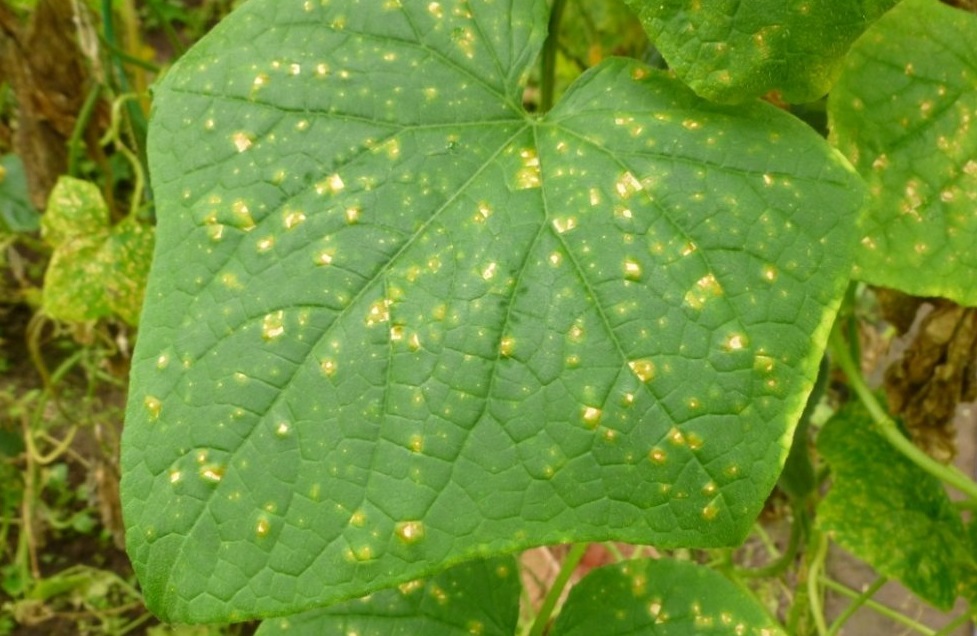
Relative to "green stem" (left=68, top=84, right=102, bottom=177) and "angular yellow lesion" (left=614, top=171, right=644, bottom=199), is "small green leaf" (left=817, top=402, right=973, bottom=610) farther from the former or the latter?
"green stem" (left=68, top=84, right=102, bottom=177)

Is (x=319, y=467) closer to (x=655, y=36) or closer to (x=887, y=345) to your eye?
(x=655, y=36)

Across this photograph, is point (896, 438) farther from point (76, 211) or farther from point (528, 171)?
point (76, 211)

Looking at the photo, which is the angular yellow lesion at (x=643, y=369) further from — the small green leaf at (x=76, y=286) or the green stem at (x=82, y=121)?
the green stem at (x=82, y=121)

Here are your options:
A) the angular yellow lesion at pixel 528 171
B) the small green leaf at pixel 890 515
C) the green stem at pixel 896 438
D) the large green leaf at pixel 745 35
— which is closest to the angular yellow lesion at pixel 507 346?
the angular yellow lesion at pixel 528 171

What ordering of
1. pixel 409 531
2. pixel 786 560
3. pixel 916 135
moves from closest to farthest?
pixel 409 531 < pixel 916 135 < pixel 786 560

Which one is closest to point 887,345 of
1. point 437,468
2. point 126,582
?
point 437,468

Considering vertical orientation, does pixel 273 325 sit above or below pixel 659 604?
above

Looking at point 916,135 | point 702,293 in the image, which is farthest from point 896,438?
point 702,293

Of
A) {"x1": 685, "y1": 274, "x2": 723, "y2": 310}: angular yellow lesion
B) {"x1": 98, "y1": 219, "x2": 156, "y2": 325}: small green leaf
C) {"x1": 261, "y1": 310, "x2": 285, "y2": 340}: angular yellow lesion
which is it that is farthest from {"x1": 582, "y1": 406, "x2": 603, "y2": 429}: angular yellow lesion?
{"x1": 98, "y1": 219, "x2": 156, "y2": 325}: small green leaf
